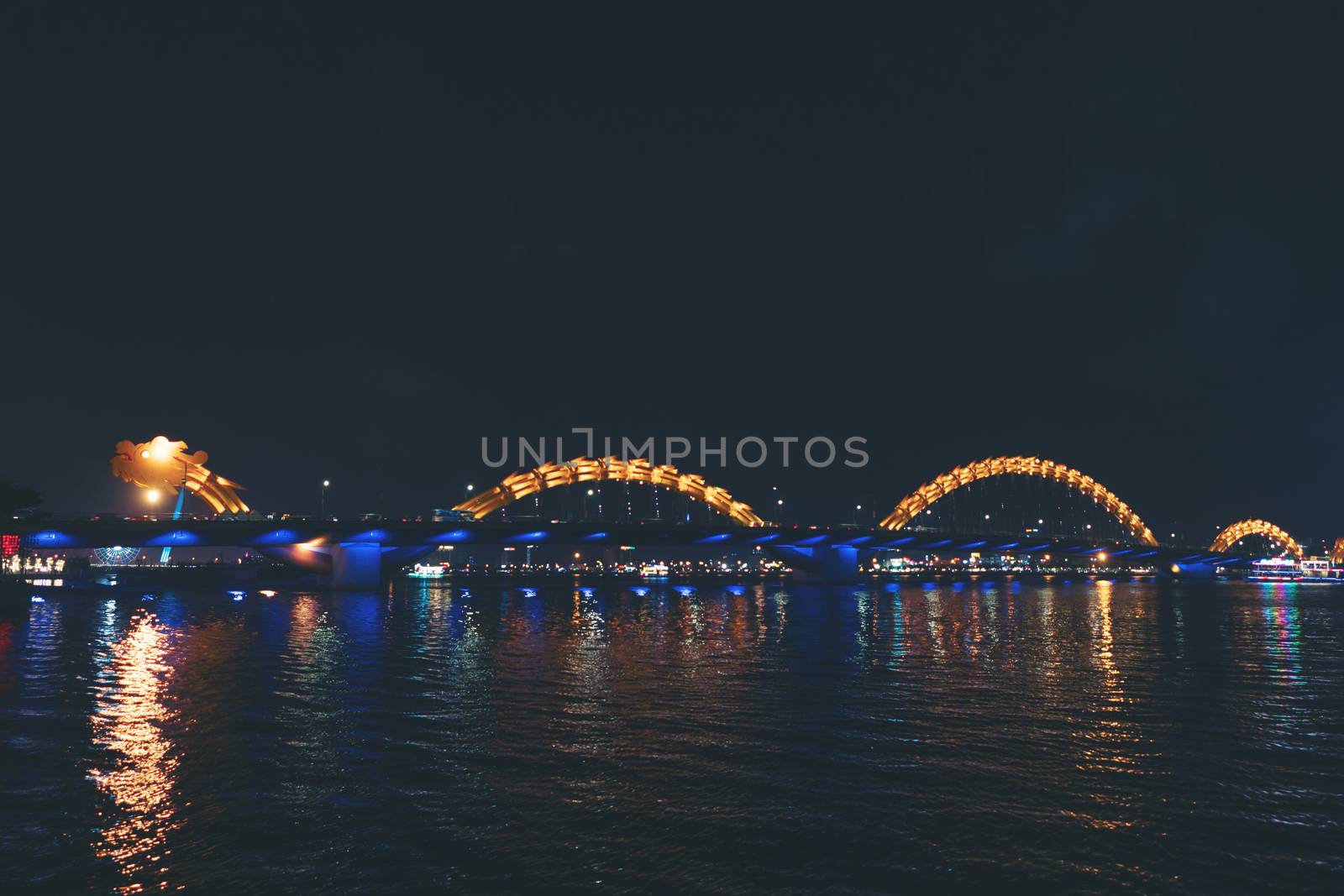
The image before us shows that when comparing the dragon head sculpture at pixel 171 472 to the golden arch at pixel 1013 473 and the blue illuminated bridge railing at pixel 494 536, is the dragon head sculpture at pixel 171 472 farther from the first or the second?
the golden arch at pixel 1013 473

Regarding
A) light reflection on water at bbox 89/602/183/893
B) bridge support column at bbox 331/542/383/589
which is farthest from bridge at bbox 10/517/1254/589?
light reflection on water at bbox 89/602/183/893

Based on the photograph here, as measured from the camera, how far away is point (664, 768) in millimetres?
17234

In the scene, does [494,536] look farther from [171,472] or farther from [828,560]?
[828,560]

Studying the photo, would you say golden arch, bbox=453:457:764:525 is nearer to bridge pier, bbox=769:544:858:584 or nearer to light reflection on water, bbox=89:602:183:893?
bridge pier, bbox=769:544:858:584

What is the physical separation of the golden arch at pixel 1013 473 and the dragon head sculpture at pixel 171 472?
92113mm

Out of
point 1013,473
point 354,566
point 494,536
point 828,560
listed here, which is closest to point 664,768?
point 354,566

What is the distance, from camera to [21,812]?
47.2 feet

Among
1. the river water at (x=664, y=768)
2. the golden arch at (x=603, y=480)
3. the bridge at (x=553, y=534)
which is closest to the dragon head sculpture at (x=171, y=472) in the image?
the bridge at (x=553, y=534)

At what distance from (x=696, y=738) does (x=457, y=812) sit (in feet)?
21.7

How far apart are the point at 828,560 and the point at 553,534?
42.8 m

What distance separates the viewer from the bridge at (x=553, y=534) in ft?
277

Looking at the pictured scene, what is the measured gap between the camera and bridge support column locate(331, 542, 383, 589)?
95188 mm

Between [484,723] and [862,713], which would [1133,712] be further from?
[484,723]

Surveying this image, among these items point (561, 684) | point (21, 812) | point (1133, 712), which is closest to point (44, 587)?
point (561, 684)
